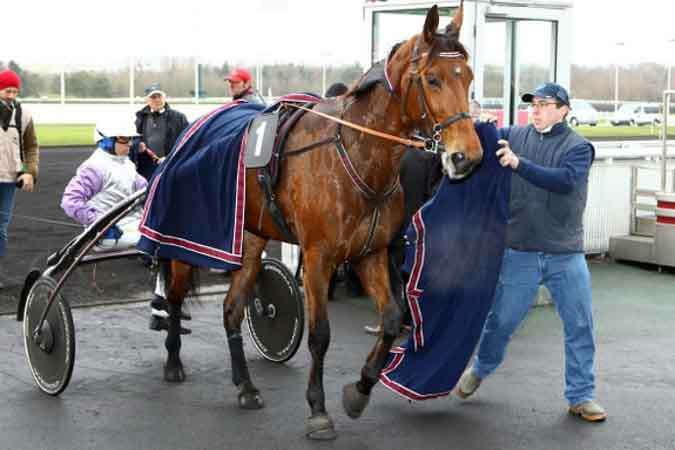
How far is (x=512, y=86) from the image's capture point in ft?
34.7

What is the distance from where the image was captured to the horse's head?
15.4ft

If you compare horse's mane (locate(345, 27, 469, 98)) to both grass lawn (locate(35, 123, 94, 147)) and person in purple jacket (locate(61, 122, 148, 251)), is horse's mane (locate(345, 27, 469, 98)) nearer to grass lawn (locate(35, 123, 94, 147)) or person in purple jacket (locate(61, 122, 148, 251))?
person in purple jacket (locate(61, 122, 148, 251))

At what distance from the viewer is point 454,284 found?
5.66m

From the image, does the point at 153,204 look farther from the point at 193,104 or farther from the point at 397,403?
the point at 193,104

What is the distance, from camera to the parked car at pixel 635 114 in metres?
51.2

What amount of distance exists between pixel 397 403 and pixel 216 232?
56.8 inches

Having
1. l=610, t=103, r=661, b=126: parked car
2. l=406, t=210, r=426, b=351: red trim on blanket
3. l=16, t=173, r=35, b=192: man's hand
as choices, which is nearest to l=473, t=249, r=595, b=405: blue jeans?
l=406, t=210, r=426, b=351: red trim on blanket

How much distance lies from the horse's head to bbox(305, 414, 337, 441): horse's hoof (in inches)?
58.9

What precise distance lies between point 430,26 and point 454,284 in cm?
151

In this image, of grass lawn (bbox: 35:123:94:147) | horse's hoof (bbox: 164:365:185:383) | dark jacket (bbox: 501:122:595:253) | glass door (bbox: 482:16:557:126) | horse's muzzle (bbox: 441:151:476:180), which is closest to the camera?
horse's muzzle (bbox: 441:151:476:180)

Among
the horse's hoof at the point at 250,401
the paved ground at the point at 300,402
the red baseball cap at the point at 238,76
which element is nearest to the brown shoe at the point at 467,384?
the paved ground at the point at 300,402

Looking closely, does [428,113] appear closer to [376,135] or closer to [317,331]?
[376,135]

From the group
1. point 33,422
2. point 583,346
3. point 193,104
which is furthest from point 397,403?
point 193,104

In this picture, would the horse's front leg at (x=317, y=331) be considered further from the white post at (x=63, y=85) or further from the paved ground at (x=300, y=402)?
the white post at (x=63, y=85)
